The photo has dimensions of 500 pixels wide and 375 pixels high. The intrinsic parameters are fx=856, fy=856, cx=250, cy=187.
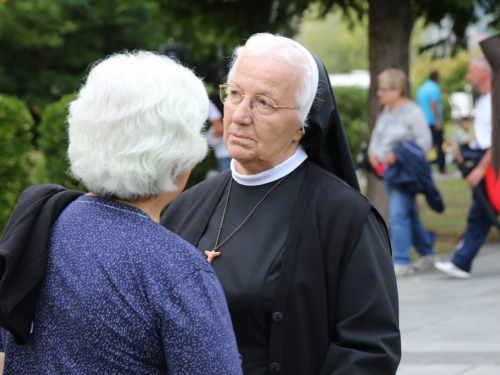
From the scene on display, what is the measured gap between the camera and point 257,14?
431 inches

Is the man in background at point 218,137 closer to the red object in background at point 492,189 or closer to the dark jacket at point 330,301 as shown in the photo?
the red object in background at point 492,189

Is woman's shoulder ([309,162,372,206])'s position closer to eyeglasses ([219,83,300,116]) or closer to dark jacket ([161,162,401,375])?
dark jacket ([161,162,401,375])

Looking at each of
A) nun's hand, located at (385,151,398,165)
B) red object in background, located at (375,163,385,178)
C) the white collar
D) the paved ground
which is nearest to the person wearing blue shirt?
the paved ground

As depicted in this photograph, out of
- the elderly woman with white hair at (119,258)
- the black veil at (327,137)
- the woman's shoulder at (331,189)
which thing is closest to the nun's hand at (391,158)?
the black veil at (327,137)

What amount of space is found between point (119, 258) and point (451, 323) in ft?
16.9

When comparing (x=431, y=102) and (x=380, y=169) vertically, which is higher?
(x=380, y=169)

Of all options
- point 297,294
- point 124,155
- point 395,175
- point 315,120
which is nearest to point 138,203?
point 124,155

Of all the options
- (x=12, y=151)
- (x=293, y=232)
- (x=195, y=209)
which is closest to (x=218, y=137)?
(x=12, y=151)

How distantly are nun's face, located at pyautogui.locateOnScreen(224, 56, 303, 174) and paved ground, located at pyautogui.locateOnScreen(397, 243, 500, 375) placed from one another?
9.35 feet

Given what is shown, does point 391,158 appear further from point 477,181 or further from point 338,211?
point 338,211

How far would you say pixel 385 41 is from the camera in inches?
420

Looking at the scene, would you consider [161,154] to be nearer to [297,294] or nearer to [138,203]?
[138,203]

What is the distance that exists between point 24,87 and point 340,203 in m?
28.6

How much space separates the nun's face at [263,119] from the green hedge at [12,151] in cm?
594
